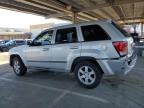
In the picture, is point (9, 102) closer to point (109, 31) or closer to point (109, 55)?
point (109, 55)

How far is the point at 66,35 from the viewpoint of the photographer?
6.51 metres

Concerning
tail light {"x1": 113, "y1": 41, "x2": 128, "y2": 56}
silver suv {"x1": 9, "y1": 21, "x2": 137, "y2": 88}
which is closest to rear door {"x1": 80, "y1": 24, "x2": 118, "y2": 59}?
silver suv {"x1": 9, "y1": 21, "x2": 137, "y2": 88}

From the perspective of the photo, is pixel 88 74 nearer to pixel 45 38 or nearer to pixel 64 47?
pixel 64 47

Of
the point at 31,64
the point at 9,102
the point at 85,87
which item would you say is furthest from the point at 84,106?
the point at 31,64

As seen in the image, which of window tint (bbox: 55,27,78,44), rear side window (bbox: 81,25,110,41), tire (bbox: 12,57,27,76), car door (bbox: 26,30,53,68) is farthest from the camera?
tire (bbox: 12,57,27,76)

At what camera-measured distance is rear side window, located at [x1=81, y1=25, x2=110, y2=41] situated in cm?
569

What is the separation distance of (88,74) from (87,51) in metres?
0.67

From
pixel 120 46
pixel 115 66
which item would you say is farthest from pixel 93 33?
pixel 115 66

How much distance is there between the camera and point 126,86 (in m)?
6.07

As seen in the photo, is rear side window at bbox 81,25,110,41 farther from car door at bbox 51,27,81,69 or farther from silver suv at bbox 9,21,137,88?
car door at bbox 51,27,81,69

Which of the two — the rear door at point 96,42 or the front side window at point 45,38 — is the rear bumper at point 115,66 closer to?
the rear door at point 96,42

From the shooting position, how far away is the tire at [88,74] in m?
5.80

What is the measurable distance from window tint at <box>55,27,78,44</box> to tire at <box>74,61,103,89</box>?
0.80 metres

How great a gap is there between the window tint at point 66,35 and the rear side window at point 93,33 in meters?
0.32
